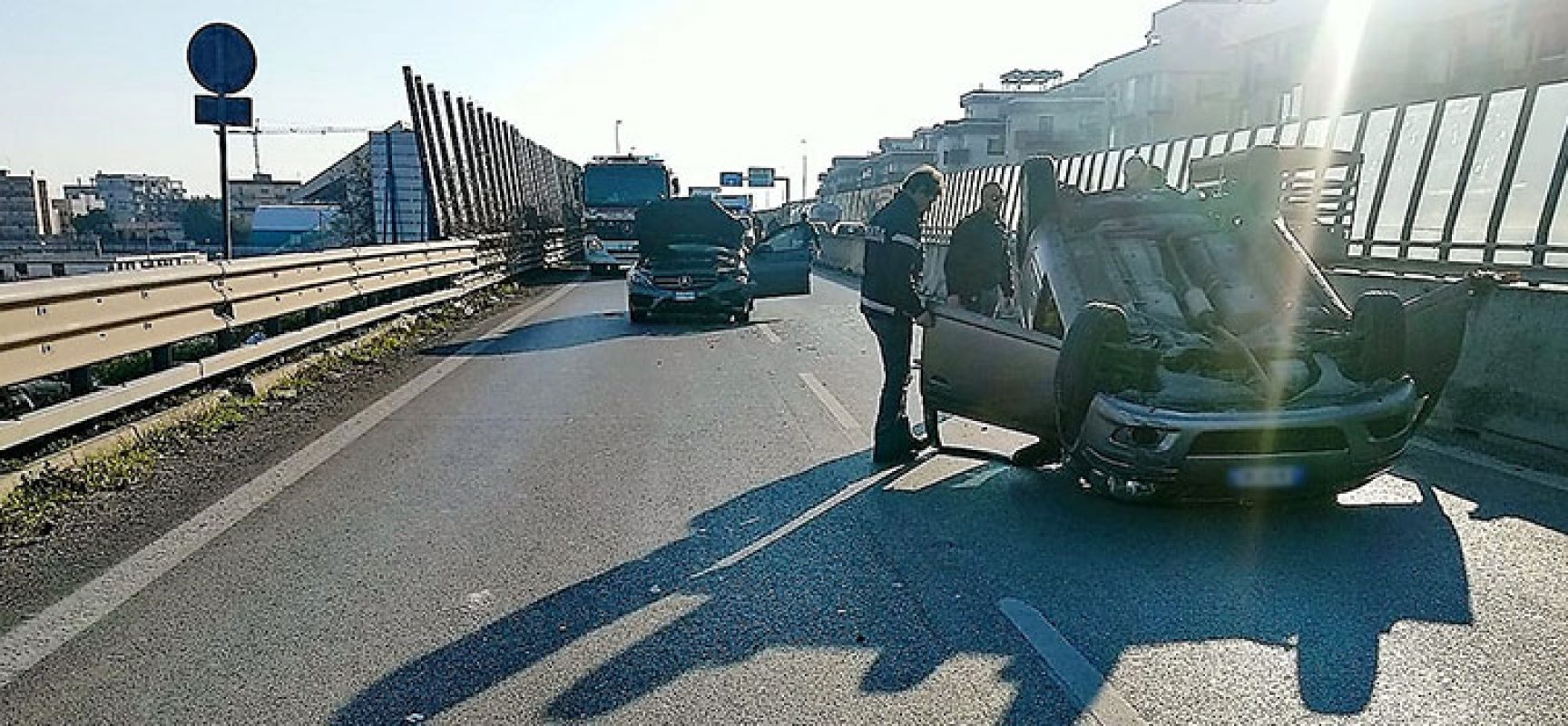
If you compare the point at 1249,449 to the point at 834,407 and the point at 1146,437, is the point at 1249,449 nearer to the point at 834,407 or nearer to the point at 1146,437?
the point at 1146,437

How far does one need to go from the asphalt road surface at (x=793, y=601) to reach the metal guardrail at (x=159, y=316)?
1.08 m

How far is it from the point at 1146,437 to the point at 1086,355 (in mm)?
485

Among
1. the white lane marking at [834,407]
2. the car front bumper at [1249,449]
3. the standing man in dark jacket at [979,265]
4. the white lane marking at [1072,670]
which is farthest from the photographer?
Answer: the white lane marking at [834,407]

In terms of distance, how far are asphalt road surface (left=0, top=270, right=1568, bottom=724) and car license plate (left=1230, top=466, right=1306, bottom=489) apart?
1.00ft

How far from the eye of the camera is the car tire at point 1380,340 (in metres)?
6.17

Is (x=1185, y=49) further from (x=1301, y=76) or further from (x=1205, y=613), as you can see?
(x=1205, y=613)

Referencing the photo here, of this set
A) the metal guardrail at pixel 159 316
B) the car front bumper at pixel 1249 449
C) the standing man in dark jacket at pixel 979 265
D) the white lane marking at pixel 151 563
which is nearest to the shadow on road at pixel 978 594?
the car front bumper at pixel 1249 449

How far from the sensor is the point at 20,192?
40375 mm

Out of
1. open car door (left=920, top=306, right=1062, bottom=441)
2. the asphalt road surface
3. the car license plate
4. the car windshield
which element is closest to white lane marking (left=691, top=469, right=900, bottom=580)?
the asphalt road surface

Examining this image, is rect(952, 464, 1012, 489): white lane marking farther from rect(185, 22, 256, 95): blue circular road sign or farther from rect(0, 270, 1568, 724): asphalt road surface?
rect(185, 22, 256, 95): blue circular road sign

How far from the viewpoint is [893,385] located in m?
8.06

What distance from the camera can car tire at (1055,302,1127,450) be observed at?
600 centimetres

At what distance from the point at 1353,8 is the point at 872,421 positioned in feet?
153

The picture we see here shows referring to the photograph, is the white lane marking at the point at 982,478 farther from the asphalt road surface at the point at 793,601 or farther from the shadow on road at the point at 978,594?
the shadow on road at the point at 978,594
